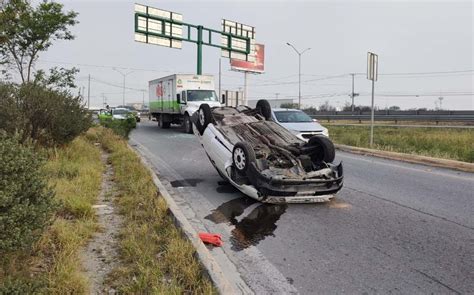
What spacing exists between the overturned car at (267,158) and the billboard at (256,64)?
146ft

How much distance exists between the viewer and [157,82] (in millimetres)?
27938

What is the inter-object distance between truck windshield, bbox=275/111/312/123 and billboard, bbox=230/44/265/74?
3663cm

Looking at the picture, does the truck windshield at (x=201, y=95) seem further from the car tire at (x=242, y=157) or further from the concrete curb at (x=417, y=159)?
the car tire at (x=242, y=157)

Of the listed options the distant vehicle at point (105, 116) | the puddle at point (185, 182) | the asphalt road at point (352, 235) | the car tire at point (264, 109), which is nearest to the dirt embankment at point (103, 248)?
the asphalt road at point (352, 235)

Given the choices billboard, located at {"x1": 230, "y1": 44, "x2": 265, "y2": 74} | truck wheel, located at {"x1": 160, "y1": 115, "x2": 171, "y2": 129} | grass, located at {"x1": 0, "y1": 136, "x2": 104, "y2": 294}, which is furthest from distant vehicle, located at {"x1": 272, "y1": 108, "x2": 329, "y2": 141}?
billboard, located at {"x1": 230, "y1": 44, "x2": 265, "y2": 74}

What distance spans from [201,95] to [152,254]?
19.2 metres

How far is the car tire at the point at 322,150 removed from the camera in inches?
286

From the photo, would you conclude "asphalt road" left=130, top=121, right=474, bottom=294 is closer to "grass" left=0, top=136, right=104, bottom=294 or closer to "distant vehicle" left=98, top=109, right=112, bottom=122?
"grass" left=0, top=136, right=104, bottom=294

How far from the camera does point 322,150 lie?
7391mm

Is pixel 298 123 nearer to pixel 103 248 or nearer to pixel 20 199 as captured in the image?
pixel 103 248

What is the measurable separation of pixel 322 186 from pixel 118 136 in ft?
35.6

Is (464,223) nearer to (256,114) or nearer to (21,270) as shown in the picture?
(256,114)

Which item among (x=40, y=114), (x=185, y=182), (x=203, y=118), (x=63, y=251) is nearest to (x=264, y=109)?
(x=203, y=118)

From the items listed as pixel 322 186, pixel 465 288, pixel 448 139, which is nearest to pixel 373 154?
pixel 448 139
